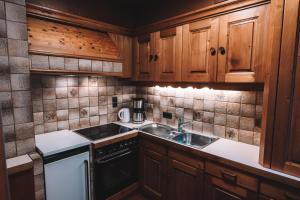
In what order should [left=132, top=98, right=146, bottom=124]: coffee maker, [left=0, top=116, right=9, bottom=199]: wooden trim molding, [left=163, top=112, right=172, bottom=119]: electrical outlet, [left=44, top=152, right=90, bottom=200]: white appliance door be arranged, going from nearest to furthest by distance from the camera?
[left=0, top=116, right=9, bottom=199]: wooden trim molding, [left=44, top=152, right=90, bottom=200]: white appliance door, [left=163, top=112, right=172, bottom=119]: electrical outlet, [left=132, top=98, right=146, bottom=124]: coffee maker

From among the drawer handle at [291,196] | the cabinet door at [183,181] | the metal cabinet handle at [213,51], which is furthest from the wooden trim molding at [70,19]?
the drawer handle at [291,196]

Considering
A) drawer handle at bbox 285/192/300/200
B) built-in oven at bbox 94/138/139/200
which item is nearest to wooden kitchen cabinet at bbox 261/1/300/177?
drawer handle at bbox 285/192/300/200

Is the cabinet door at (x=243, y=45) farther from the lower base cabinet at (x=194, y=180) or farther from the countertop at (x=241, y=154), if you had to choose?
the lower base cabinet at (x=194, y=180)

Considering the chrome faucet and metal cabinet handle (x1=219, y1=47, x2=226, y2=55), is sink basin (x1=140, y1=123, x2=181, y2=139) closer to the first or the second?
the chrome faucet

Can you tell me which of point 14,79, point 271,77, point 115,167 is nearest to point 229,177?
point 271,77

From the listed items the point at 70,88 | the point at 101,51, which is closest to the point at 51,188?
the point at 70,88

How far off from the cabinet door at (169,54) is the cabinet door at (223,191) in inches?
40.6

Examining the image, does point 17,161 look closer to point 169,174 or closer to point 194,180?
point 169,174

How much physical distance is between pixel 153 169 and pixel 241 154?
978mm

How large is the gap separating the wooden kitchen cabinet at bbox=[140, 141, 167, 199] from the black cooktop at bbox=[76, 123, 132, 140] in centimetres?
35

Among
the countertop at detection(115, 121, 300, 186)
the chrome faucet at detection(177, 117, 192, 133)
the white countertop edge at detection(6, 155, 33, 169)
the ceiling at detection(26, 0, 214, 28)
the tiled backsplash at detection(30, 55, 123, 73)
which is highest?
the ceiling at detection(26, 0, 214, 28)

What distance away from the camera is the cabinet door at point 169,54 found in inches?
73.6

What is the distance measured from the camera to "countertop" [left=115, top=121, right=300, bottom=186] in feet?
3.87

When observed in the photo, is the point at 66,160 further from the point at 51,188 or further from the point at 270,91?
the point at 270,91
